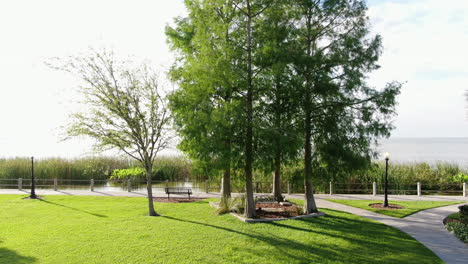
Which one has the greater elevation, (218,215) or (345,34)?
(345,34)

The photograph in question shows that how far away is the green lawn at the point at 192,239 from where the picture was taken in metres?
9.99

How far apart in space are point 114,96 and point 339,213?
11831mm

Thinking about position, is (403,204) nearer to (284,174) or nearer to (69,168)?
(284,174)

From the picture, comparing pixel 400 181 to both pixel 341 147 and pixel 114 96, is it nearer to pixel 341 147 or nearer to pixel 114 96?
pixel 341 147

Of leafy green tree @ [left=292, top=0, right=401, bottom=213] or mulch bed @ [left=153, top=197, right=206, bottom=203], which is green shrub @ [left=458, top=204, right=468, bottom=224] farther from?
mulch bed @ [left=153, top=197, right=206, bottom=203]

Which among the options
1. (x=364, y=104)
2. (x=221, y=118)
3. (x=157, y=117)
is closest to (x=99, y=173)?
(x=157, y=117)

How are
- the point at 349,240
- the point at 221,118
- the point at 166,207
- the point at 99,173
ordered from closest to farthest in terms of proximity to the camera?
1. the point at 349,240
2. the point at 221,118
3. the point at 166,207
4. the point at 99,173

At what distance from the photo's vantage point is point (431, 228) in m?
13.8

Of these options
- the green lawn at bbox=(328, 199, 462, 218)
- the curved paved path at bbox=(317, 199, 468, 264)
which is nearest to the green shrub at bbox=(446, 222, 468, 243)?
the curved paved path at bbox=(317, 199, 468, 264)

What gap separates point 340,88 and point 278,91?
9.04 feet

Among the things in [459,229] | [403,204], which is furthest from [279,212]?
[403,204]

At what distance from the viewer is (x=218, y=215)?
16.0 m

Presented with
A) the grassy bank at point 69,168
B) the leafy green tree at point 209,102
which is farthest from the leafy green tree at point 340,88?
the grassy bank at point 69,168

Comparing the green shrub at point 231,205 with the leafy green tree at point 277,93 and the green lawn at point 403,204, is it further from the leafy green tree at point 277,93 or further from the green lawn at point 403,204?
the green lawn at point 403,204
